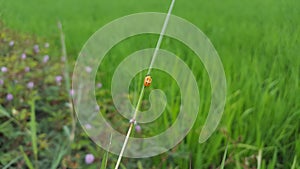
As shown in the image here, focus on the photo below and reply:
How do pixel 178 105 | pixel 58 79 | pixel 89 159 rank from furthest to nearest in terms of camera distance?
pixel 58 79
pixel 178 105
pixel 89 159

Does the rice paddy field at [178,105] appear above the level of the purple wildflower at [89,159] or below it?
above

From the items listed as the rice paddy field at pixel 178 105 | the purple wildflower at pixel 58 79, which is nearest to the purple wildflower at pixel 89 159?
the rice paddy field at pixel 178 105

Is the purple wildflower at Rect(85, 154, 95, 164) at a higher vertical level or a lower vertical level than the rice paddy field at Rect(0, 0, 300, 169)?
lower

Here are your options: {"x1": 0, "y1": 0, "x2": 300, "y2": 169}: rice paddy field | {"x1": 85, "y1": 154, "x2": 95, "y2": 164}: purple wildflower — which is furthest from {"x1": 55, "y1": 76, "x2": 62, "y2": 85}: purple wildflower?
{"x1": 85, "y1": 154, "x2": 95, "y2": 164}: purple wildflower

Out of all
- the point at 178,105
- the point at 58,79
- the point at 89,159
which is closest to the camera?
the point at 89,159

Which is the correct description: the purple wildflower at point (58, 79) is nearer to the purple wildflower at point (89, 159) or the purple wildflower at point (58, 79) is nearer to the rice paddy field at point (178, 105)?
the rice paddy field at point (178, 105)

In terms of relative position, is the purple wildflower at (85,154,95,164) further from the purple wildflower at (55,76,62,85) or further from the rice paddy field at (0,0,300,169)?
the purple wildflower at (55,76,62,85)

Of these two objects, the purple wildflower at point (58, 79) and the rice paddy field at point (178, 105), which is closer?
the rice paddy field at point (178, 105)

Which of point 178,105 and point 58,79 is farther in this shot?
point 58,79
